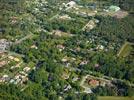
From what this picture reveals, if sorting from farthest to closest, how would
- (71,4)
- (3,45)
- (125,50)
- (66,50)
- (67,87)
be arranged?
(71,4) → (3,45) → (125,50) → (66,50) → (67,87)

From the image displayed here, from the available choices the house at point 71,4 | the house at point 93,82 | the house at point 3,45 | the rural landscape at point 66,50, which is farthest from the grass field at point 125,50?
the house at point 71,4

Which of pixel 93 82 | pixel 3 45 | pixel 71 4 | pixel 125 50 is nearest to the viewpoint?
pixel 93 82

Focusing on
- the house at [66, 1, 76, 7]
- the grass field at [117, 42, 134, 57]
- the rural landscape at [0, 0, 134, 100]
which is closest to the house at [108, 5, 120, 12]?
the rural landscape at [0, 0, 134, 100]

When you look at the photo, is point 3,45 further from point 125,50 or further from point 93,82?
point 125,50

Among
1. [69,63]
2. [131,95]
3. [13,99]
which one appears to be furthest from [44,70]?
[131,95]

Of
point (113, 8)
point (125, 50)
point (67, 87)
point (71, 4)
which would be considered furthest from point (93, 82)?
point (71, 4)

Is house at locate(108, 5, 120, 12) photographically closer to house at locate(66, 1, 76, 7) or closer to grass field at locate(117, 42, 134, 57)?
house at locate(66, 1, 76, 7)

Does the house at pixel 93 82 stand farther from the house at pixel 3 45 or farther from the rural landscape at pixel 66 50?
the house at pixel 3 45
